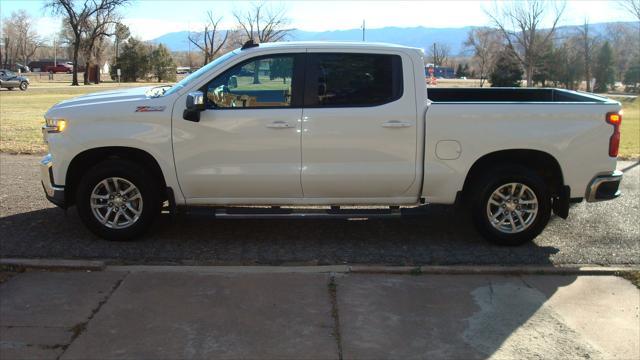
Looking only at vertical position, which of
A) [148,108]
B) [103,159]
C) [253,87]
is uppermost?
[253,87]

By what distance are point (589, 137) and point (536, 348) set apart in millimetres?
2641

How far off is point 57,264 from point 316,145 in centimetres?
255

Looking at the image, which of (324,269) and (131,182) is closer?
(324,269)

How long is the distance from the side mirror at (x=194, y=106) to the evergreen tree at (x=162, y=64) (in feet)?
218

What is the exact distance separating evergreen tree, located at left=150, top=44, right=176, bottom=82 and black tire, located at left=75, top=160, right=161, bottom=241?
66082 millimetres

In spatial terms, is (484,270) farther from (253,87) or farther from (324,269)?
(253,87)

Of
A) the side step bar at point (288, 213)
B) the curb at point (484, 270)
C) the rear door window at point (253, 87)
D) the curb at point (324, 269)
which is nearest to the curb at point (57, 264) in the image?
the curb at point (324, 269)

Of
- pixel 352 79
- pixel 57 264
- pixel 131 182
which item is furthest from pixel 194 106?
pixel 57 264

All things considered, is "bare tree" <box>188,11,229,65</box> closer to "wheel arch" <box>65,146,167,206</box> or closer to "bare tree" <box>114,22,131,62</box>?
"bare tree" <box>114,22,131,62</box>

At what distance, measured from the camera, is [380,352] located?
3.77 m

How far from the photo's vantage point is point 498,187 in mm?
5809

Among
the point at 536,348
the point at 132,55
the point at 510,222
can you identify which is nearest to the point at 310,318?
the point at 536,348

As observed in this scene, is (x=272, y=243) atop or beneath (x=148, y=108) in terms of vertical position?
beneath

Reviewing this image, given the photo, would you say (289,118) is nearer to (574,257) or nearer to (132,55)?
(574,257)
